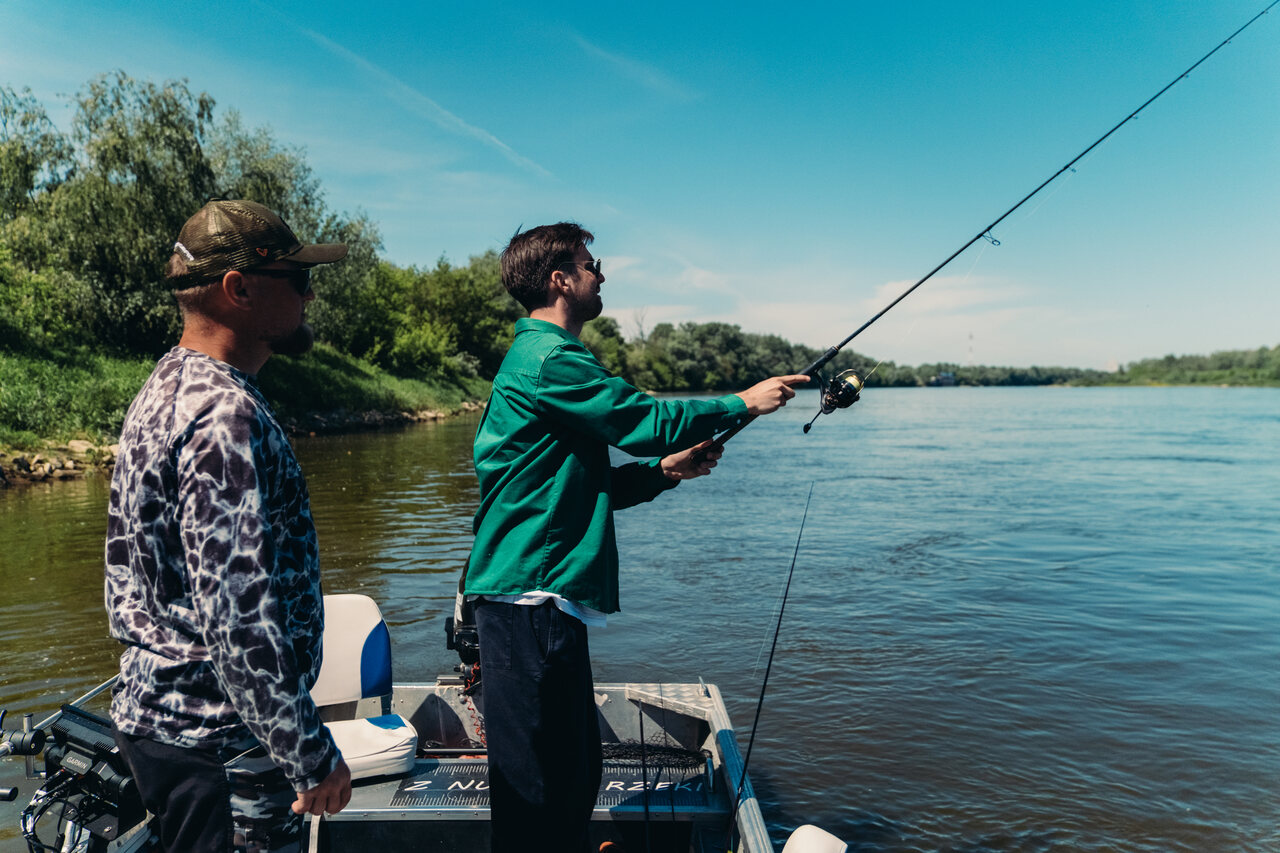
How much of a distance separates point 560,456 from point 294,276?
0.90 m

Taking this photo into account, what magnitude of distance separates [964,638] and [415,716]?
18.7 feet

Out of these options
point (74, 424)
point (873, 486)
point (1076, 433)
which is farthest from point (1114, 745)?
Result: point (1076, 433)

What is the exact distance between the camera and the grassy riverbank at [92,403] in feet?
61.7

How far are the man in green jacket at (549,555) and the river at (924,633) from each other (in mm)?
2763

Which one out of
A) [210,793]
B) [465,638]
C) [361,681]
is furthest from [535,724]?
[465,638]

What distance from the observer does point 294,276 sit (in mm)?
2064

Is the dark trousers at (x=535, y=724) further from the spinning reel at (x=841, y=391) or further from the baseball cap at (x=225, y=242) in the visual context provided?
the spinning reel at (x=841, y=391)

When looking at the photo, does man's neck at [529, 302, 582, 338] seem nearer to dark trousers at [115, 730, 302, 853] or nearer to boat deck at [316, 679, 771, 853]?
dark trousers at [115, 730, 302, 853]

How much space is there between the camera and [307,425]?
3125 cm

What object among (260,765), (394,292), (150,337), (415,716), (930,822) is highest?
(394,292)

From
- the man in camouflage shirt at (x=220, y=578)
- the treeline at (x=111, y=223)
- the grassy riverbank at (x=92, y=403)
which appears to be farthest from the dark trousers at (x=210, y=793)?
the treeline at (x=111, y=223)

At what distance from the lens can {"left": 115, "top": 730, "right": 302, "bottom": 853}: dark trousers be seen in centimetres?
186

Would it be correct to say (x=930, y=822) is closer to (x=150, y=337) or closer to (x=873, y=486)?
(x=873, y=486)

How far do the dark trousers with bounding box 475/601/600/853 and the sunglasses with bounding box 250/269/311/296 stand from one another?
1035mm
